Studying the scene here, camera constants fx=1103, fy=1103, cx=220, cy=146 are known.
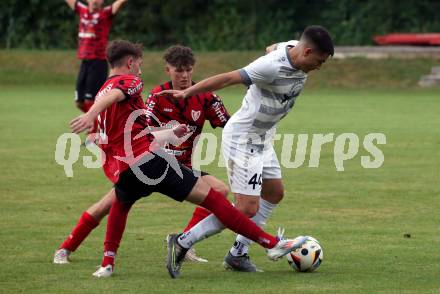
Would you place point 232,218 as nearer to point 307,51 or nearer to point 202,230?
point 202,230

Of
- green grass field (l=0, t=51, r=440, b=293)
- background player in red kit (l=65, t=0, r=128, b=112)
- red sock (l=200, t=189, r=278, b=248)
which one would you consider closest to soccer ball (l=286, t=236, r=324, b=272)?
green grass field (l=0, t=51, r=440, b=293)

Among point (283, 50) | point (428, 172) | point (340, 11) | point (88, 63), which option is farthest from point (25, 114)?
point (340, 11)

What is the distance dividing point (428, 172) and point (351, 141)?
12.1 ft

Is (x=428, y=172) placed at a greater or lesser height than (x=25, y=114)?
greater

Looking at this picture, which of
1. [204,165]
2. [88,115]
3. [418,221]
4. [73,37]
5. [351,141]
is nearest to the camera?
[88,115]

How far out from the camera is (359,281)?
7.34 meters

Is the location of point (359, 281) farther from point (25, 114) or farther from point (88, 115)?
point (25, 114)

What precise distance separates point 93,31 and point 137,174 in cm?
1321

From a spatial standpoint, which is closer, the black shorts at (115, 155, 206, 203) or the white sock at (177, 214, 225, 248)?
the black shorts at (115, 155, 206, 203)

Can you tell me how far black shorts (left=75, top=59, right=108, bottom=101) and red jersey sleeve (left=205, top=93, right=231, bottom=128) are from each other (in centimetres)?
1084

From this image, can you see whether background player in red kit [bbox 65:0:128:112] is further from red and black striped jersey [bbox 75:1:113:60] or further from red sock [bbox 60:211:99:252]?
red sock [bbox 60:211:99:252]

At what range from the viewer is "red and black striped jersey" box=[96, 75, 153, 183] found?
24.6ft

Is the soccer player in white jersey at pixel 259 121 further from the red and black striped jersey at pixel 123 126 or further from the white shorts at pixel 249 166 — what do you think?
the red and black striped jersey at pixel 123 126

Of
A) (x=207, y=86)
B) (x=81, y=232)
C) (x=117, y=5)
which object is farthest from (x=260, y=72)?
(x=117, y=5)
